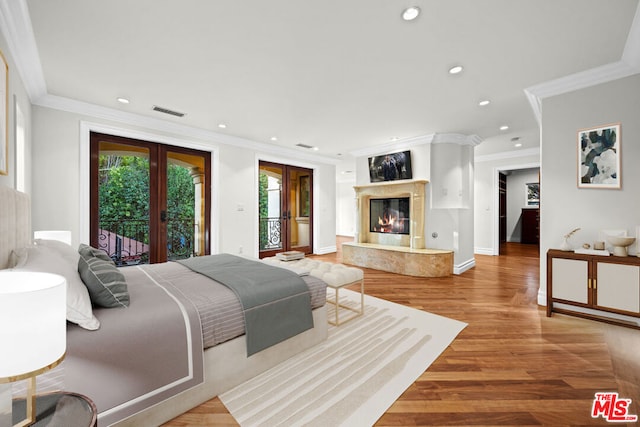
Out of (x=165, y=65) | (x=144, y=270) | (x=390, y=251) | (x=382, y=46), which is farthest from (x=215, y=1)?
(x=390, y=251)

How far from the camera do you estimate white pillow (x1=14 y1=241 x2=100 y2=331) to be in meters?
1.25

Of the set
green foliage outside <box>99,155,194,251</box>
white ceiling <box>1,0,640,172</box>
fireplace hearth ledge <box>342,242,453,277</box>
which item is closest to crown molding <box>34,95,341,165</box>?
white ceiling <box>1,0,640,172</box>

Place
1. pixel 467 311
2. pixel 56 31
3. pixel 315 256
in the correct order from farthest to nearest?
pixel 315 256 → pixel 467 311 → pixel 56 31

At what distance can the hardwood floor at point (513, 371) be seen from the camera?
1518 mm

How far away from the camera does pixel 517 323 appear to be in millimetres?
2723

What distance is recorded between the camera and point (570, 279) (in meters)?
2.76

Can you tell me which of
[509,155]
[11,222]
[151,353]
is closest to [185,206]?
[11,222]

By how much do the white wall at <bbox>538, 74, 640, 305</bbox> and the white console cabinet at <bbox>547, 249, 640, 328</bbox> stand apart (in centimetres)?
35

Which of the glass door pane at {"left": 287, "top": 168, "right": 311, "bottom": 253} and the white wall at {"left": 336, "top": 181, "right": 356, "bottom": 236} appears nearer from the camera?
the glass door pane at {"left": 287, "top": 168, "right": 311, "bottom": 253}

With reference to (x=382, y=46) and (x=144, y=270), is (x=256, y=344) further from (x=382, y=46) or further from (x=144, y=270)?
(x=382, y=46)

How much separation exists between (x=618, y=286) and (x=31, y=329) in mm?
3976

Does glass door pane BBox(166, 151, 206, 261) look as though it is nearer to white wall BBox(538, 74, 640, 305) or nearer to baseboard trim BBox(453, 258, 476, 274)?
baseboard trim BBox(453, 258, 476, 274)

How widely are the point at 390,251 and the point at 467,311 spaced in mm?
1961

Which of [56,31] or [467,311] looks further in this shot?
[467,311]
